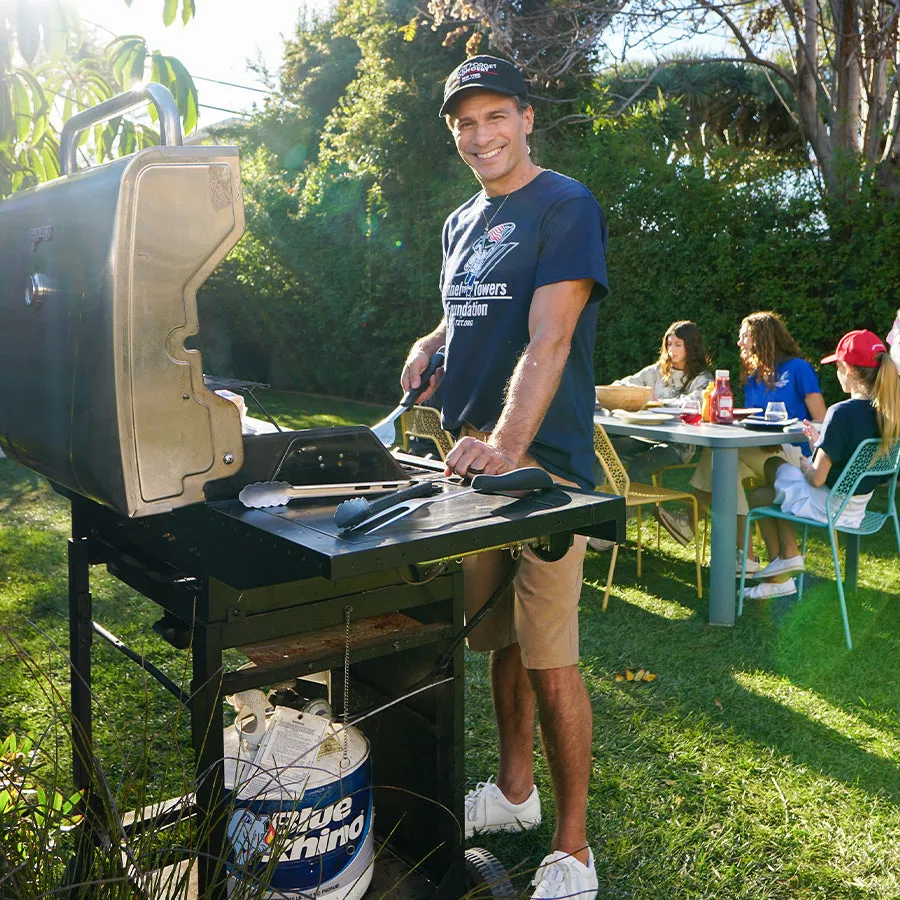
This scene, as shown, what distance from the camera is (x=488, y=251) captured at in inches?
93.2

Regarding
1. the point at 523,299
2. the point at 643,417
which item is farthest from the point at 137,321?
the point at 643,417

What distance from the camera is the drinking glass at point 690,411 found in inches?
209

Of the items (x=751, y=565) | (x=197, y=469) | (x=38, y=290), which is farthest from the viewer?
(x=751, y=565)

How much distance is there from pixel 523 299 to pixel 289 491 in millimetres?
928

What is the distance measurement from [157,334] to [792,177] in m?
8.26

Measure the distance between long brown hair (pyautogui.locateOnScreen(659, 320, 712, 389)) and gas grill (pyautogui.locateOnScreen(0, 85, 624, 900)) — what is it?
473 cm

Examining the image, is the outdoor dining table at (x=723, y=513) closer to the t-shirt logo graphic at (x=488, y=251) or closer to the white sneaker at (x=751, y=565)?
the white sneaker at (x=751, y=565)

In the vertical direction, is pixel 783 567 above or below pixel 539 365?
below

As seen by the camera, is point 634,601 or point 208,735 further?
point 634,601

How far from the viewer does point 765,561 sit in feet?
19.1

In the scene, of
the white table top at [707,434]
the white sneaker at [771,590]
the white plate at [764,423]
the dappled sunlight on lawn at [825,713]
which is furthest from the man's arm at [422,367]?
the white sneaker at [771,590]

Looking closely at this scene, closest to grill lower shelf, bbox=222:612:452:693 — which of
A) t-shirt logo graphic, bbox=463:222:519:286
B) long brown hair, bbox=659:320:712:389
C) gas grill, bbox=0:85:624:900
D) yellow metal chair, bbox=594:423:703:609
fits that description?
gas grill, bbox=0:85:624:900

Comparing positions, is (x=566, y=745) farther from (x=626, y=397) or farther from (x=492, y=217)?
(x=626, y=397)

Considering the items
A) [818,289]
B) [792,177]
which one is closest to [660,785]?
[818,289]
